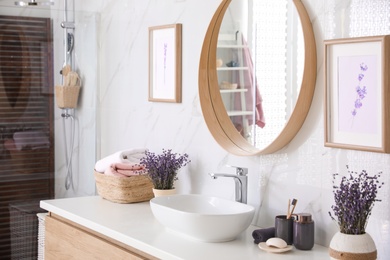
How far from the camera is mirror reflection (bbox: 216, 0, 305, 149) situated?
2584 mm

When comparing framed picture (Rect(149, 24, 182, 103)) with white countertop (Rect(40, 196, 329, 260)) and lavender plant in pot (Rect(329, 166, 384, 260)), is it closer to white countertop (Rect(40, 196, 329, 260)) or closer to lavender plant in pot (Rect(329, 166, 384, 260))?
white countertop (Rect(40, 196, 329, 260))

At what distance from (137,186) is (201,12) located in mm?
893

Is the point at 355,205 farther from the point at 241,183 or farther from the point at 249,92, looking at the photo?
the point at 249,92

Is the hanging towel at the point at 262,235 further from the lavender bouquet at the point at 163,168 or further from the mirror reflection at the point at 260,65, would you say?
the lavender bouquet at the point at 163,168

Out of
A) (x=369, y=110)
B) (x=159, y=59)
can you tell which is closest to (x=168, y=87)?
(x=159, y=59)

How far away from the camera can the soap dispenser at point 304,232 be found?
93.4 inches

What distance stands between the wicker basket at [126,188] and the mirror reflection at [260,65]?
0.61m

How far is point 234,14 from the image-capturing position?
2.88m

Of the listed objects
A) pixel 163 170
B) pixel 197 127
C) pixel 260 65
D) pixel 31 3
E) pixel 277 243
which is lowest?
pixel 277 243

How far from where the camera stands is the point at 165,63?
3363 mm

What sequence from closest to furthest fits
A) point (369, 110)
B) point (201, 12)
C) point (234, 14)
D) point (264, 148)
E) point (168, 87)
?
point (369, 110) → point (264, 148) → point (234, 14) → point (201, 12) → point (168, 87)

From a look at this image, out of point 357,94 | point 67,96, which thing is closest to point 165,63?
point 67,96

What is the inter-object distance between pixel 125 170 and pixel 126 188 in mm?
117

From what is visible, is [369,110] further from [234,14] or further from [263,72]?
[234,14]
